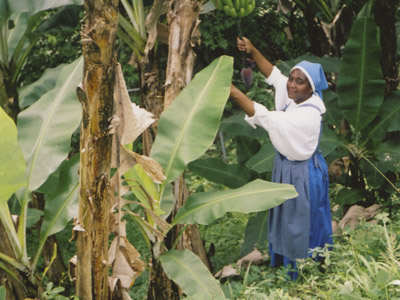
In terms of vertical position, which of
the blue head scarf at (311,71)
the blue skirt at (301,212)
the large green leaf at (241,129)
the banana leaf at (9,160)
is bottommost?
the blue skirt at (301,212)

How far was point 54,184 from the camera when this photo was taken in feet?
8.91

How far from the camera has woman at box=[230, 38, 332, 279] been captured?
2.71 metres

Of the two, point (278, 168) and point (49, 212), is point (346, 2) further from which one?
point (49, 212)

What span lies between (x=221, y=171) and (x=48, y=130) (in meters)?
1.61

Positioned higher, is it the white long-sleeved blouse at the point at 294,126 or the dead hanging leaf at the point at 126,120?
the dead hanging leaf at the point at 126,120

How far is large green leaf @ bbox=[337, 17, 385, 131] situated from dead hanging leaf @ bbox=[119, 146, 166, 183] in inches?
69.5

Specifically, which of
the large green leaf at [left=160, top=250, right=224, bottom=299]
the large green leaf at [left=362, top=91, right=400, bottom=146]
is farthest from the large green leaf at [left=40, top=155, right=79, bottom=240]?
the large green leaf at [left=362, top=91, right=400, bottom=146]

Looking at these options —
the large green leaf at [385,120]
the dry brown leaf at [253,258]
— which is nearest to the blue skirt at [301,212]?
the dry brown leaf at [253,258]

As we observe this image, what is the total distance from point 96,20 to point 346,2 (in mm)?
3610

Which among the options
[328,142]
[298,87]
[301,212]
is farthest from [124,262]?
[328,142]

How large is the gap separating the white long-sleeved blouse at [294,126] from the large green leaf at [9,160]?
4.32 ft

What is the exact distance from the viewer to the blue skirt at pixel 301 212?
2846 mm

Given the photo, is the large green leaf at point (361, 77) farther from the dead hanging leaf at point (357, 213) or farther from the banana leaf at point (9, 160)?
the banana leaf at point (9, 160)

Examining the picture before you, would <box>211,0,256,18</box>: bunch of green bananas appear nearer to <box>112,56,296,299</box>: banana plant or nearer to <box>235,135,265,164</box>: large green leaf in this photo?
<box>112,56,296,299</box>: banana plant
